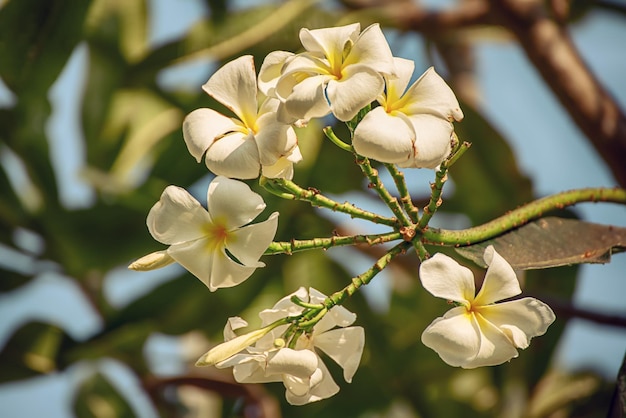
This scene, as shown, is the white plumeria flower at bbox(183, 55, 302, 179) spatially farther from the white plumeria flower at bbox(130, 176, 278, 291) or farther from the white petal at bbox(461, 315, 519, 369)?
the white petal at bbox(461, 315, 519, 369)

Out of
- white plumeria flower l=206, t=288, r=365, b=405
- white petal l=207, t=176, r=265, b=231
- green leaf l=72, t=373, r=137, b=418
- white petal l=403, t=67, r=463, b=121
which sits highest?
white petal l=403, t=67, r=463, b=121

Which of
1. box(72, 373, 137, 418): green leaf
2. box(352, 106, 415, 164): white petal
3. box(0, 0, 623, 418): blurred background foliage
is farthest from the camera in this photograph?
box(72, 373, 137, 418): green leaf

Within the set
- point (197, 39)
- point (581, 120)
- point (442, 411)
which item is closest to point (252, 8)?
point (197, 39)

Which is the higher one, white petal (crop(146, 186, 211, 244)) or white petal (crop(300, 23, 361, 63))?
white petal (crop(300, 23, 361, 63))

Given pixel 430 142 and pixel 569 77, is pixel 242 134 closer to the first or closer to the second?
pixel 430 142

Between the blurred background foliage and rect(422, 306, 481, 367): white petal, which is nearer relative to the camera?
rect(422, 306, 481, 367): white petal

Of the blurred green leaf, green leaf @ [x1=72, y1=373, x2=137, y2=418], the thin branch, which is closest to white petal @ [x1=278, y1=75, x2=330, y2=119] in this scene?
the thin branch

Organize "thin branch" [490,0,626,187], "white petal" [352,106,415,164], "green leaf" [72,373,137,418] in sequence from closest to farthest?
"white petal" [352,106,415,164] < "thin branch" [490,0,626,187] < "green leaf" [72,373,137,418]
